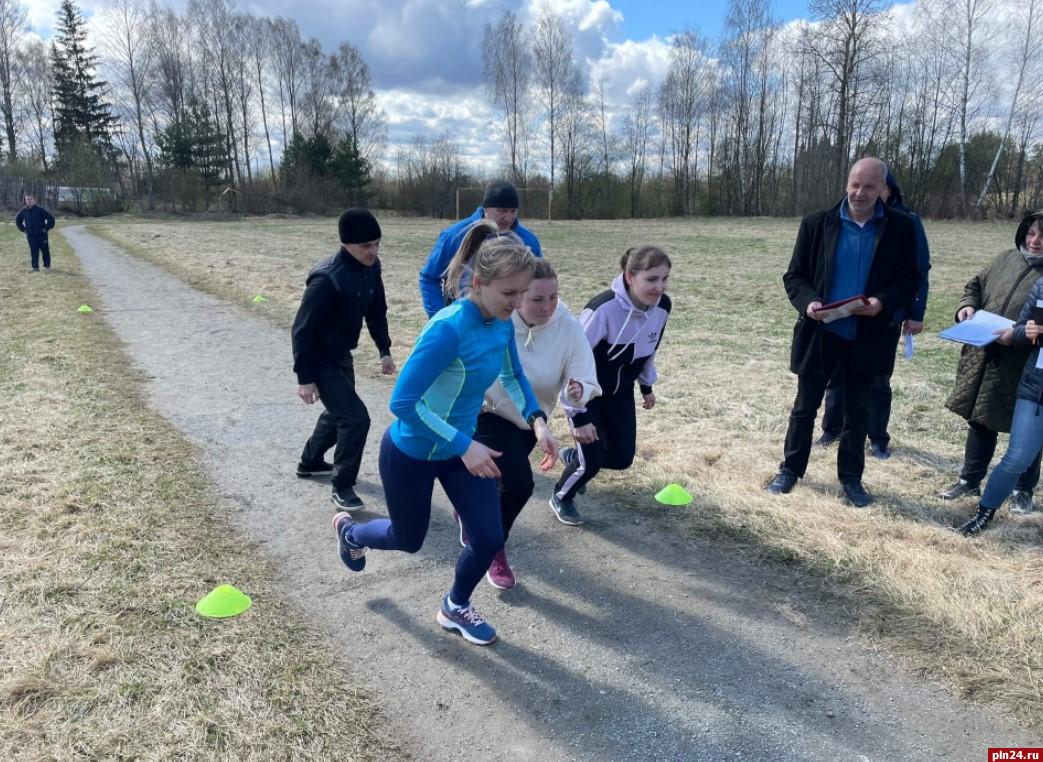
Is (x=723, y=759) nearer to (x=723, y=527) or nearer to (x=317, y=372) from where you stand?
(x=723, y=527)

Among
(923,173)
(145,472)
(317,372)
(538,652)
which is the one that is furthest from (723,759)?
(923,173)

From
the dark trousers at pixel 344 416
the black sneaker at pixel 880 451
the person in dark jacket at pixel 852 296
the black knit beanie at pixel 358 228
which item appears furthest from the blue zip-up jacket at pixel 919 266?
the dark trousers at pixel 344 416

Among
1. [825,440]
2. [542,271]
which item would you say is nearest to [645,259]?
[542,271]

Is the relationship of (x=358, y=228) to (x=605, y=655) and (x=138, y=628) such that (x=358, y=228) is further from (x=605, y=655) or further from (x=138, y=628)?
(x=605, y=655)

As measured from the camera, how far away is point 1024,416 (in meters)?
4.04

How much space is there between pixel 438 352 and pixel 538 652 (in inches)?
55.9

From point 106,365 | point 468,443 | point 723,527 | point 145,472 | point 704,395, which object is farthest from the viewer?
point 106,365

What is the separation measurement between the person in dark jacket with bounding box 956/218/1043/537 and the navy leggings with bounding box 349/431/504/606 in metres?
2.97

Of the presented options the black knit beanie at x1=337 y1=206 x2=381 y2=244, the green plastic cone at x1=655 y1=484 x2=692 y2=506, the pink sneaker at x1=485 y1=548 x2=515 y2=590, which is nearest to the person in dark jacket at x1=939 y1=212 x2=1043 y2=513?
the green plastic cone at x1=655 y1=484 x2=692 y2=506

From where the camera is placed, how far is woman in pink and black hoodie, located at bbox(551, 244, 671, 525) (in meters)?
3.93

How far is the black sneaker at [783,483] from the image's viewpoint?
485 centimetres

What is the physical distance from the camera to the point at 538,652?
10.5ft

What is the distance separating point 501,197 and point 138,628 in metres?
3.07

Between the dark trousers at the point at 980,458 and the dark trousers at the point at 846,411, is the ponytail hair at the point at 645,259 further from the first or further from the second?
the dark trousers at the point at 980,458
